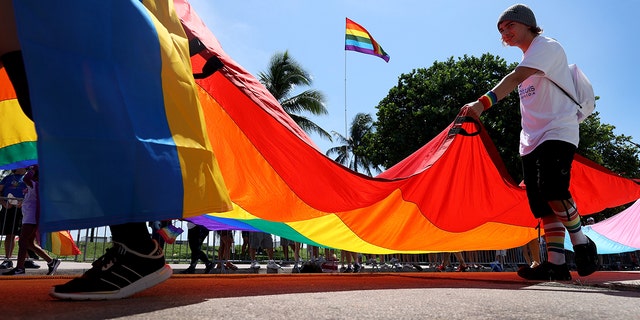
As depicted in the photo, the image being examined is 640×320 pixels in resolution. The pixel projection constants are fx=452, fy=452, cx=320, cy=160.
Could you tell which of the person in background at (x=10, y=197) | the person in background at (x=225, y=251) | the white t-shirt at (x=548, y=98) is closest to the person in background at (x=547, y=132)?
the white t-shirt at (x=548, y=98)

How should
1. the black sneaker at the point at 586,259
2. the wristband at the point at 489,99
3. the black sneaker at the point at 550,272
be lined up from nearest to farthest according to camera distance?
the black sneaker at the point at 586,259
the black sneaker at the point at 550,272
the wristband at the point at 489,99

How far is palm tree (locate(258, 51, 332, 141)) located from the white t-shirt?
19666 millimetres

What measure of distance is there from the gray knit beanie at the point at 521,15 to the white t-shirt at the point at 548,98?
147mm

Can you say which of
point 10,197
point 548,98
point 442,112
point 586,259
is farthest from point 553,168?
point 442,112

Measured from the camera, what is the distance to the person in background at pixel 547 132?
2.97 m

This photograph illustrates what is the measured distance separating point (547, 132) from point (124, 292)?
2.72m

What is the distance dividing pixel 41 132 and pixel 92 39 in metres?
0.44

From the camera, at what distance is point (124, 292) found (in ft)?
5.65

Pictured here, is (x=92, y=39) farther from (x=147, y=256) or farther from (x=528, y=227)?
(x=528, y=227)

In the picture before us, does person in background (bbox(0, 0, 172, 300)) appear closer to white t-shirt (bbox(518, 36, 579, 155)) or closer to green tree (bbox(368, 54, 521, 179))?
white t-shirt (bbox(518, 36, 579, 155))

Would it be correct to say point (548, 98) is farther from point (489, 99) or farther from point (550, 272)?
point (550, 272)

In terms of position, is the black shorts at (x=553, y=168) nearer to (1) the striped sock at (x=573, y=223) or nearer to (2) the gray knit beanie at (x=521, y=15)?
(1) the striped sock at (x=573, y=223)

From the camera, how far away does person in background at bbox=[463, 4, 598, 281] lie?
2.97 m

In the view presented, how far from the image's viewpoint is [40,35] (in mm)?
1676
